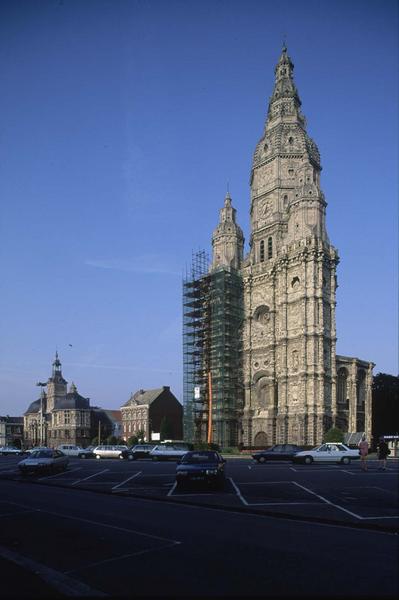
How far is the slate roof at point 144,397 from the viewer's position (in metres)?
117

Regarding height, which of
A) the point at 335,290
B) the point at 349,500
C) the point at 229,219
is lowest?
the point at 349,500

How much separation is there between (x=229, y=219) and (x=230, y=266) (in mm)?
8195

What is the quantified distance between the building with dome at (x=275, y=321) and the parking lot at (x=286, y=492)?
4127cm

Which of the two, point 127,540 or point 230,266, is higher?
point 230,266

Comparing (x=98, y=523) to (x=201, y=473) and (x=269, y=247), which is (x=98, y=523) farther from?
(x=269, y=247)

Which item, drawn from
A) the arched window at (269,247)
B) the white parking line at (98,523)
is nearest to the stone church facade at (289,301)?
the arched window at (269,247)

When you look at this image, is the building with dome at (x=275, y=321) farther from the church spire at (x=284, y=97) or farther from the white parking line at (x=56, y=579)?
the white parking line at (x=56, y=579)

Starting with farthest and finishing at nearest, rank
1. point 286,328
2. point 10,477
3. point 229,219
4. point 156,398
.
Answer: point 156,398 < point 229,219 < point 286,328 < point 10,477

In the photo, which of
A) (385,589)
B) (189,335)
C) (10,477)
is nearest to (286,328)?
(189,335)

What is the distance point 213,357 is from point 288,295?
13.0 meters

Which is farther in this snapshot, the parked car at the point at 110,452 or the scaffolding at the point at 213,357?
the scaffolding at the point at 213,357

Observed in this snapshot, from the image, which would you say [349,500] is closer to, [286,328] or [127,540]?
[127,540]

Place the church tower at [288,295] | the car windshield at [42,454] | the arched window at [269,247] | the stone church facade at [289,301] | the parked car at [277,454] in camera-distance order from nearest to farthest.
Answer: the car windshield at [42,454]
the parked car at [277,454]
the church tower at [288,295]
the stone church facade at [289,301]
the arched window at [269,247]

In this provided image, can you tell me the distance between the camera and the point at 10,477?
3228 cm
